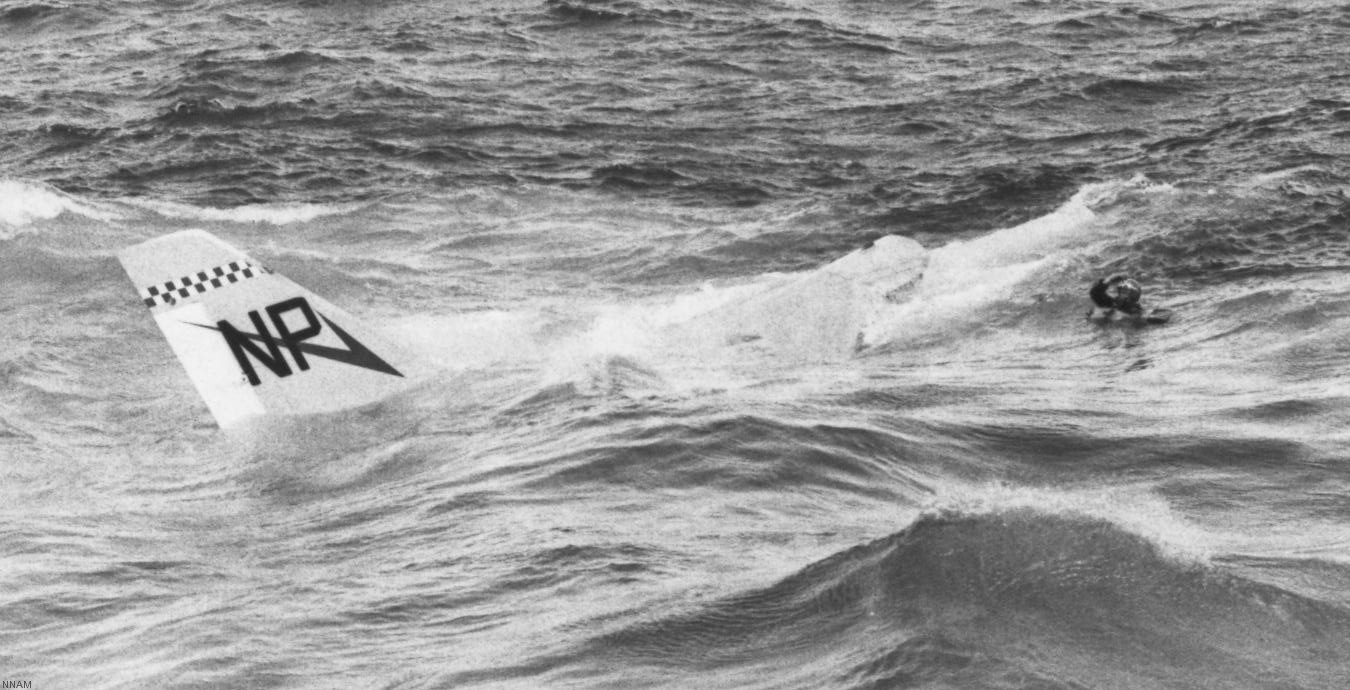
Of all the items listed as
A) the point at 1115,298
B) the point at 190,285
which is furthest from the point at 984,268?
the point at 190,285

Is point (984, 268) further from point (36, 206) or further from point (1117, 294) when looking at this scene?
point (36, 206)

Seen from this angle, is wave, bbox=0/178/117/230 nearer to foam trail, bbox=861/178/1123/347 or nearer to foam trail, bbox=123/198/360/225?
foam trail, bbox=123/198/360/225

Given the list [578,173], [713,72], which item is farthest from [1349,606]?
[713,72]

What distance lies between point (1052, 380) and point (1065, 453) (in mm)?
2852

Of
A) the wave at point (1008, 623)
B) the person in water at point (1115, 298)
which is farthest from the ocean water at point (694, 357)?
the person in water at point (1115, 298)

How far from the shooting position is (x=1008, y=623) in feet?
38.8

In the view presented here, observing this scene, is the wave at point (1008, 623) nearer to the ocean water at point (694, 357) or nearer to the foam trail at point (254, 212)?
the ocean water at point (694, 357)

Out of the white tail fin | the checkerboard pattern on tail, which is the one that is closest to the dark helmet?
the white tail fin

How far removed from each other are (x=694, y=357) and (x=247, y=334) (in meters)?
5.18

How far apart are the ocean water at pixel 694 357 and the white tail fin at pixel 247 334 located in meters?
0.49

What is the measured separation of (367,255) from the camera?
2581cm

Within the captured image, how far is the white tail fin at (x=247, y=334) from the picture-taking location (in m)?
16.8

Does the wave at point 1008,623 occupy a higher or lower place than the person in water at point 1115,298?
higher

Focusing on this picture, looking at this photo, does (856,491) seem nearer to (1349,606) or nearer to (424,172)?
(1349,606)
